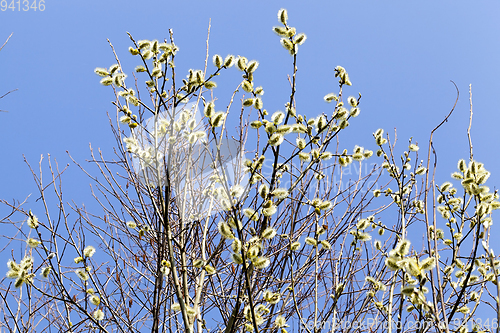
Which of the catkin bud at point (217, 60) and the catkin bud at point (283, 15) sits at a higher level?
the catkin bud at point (283, 15)

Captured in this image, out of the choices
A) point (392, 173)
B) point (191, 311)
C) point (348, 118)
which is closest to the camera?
point (191, 311)

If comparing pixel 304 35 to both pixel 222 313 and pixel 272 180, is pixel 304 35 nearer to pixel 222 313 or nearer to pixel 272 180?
pixel 272 180

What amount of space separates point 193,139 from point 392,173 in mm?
1487

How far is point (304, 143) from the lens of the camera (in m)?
1.81

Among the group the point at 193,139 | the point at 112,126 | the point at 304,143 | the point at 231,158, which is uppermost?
the point at 112,126

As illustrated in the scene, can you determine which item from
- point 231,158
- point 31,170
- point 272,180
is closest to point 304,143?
point 272,180

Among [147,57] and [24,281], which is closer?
[24,281]

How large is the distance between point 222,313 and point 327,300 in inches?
38.7

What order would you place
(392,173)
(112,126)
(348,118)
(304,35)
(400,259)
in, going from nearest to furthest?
(400,259) < (304,35) < (348,118) < (392,173) < (112,126)

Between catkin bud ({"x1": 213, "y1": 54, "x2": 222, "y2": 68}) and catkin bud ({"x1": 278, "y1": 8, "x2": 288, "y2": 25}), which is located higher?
catkin bud ({"x1": 278, "y1": 8, "x2": 288, "y2": 25})

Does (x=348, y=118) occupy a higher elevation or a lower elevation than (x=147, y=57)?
lower

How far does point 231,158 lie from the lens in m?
3.16

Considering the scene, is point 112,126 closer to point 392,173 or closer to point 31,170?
point 31,170

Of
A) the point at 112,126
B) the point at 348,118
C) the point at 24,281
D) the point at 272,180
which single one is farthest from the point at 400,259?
the point at 112,126
